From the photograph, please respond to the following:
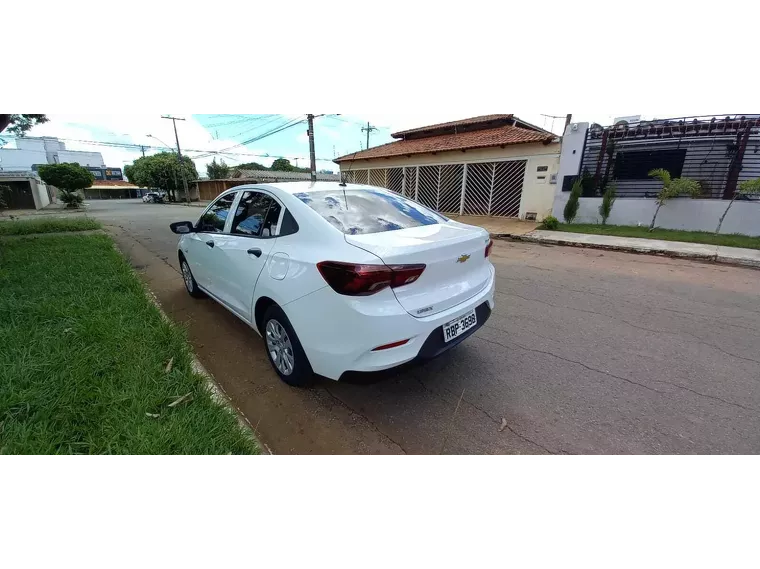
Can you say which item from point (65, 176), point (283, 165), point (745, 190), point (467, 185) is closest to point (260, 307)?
point (745, 190)

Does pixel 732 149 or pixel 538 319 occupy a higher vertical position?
pixel 732 149

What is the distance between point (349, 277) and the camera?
183 cm

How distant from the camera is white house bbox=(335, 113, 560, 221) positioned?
451 inches

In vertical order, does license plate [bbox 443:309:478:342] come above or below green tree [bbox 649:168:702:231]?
below

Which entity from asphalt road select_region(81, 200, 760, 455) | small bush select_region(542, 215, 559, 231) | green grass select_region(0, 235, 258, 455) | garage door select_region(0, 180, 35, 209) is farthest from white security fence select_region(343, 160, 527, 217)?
garage door select_region(0, 180, 35, 209)

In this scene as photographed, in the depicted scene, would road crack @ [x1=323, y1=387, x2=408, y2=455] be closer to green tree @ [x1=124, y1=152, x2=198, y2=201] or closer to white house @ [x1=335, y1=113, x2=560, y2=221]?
white house @ [x1=335, y1=113, x2=560, y2=221]

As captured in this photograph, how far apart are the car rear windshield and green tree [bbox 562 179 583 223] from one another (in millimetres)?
9547

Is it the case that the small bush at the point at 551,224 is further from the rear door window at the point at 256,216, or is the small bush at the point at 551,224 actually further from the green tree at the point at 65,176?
the green tree at the point at 65,176

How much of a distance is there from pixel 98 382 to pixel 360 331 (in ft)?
6.41

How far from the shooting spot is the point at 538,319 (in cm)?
366

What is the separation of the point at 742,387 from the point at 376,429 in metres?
2.78

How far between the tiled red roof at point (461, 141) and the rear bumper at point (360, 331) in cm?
951
